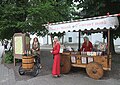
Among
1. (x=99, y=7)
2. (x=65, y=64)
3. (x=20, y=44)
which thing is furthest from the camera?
(x=20, y=44)

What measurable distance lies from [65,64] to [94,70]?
1559mm

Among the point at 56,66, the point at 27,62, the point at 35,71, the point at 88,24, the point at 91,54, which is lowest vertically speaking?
the point at 35,71

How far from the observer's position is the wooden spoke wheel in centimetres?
1125

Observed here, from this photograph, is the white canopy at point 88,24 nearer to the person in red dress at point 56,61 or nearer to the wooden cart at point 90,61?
the wooden cart at point 90,61

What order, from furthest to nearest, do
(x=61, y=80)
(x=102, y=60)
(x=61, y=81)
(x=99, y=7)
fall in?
(x=99, y=7) < (x=102, y=60) < (x=61, y=80) < (x=61, y=81)

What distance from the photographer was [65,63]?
37.2ft

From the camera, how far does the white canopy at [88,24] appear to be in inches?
376

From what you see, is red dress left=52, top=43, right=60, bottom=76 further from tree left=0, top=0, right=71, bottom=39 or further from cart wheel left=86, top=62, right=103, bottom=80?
tree left=0, top=0, right=71, bottom=39

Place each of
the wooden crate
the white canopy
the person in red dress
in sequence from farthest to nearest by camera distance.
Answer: the person in red dress, the wooden crate, the white canopy

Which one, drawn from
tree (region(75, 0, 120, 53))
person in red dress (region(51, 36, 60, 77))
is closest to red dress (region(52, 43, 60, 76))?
person in red dress (region(51, 36, 60, 77))

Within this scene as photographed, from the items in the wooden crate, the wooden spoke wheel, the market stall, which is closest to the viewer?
the market stall

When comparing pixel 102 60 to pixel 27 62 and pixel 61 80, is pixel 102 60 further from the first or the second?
pixel 27 62

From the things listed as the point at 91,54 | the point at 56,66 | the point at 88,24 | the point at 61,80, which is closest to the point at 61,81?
the point at 61,80

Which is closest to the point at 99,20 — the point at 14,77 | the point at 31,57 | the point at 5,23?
the point at 31,57
